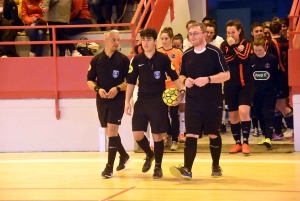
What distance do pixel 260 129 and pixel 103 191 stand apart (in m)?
5.07

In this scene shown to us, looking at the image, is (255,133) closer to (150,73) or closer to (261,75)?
(261,75)

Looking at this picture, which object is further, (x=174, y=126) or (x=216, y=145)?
(x=174, y=126)

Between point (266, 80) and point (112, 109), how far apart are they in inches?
124

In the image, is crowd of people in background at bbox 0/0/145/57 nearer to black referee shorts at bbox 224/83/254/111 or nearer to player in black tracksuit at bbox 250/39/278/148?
black referee shorts at bbox 224/83/254/111

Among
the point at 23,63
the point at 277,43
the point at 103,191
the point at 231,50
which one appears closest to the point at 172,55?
the point at 231,50

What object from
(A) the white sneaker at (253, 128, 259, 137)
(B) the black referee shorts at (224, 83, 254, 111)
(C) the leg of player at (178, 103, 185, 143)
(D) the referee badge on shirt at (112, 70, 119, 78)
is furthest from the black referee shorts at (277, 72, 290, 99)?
(D) the referee badge on shirt at (112, 70, 119, 78)

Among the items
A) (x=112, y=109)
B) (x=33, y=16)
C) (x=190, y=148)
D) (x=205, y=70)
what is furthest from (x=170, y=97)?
(x=33, y=16)

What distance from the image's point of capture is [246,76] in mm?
9555

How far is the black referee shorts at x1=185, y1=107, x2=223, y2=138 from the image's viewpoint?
775cm

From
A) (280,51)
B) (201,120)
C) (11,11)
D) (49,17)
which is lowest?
(201,120)

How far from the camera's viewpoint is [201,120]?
7797 mm

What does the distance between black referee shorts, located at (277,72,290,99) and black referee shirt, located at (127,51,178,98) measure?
2999 mm

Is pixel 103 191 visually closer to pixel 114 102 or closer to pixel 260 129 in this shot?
pixel 114 102

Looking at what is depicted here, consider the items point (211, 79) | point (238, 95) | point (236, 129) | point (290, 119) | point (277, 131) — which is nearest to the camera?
point (211, 79)
